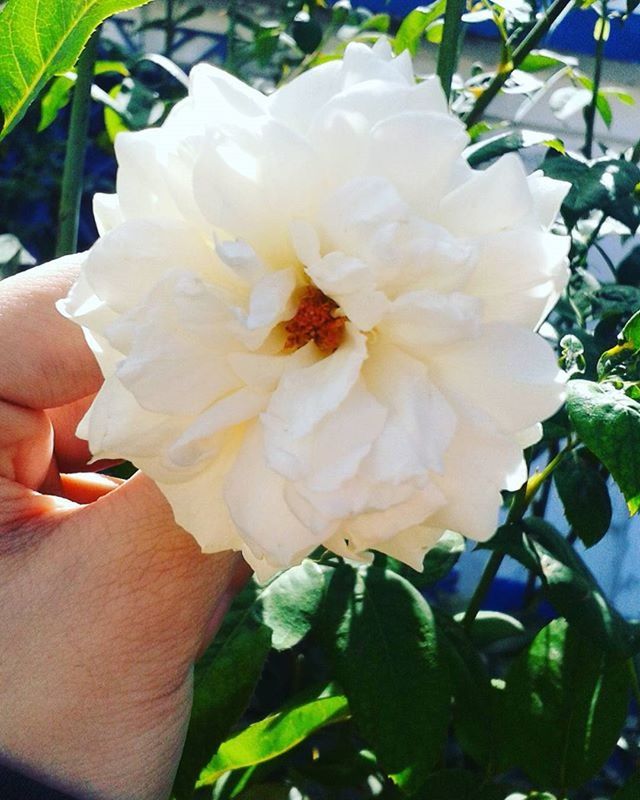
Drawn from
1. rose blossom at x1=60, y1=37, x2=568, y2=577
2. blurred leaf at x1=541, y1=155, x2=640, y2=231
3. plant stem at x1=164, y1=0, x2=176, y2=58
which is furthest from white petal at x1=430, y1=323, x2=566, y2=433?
plant stem at x1=164, y1=0, x2=176, y2=58

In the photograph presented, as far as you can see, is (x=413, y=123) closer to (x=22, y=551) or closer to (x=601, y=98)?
(x=22, y=551)

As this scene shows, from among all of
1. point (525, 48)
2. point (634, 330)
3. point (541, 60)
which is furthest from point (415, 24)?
point (634, 330)

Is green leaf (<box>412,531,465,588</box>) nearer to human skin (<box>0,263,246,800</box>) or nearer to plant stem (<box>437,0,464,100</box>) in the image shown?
human skin (<box>0,263,246,800</box>)

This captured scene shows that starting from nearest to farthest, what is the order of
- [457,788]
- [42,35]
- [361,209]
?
[361,209]
[42,35]
[457,788]

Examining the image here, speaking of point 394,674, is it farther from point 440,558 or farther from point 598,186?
point 598,186

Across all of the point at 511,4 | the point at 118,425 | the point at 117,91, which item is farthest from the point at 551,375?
the point at 117,91
